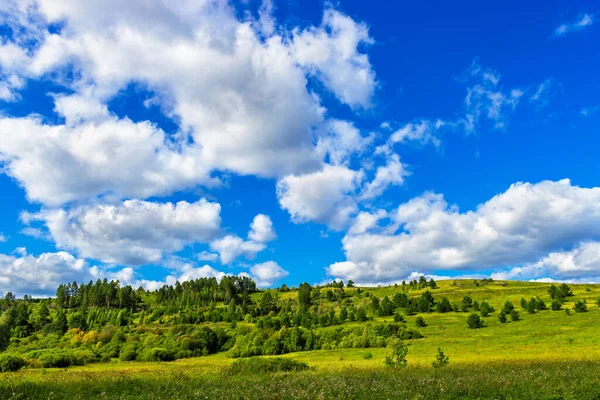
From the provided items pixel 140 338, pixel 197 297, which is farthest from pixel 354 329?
pixel 197 297

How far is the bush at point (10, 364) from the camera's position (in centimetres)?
5704

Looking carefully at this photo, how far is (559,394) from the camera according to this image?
16.0 m

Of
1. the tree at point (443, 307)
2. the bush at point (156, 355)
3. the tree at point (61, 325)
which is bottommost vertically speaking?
the bush at point (156, 355)

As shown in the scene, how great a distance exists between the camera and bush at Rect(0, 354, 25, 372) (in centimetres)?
5704

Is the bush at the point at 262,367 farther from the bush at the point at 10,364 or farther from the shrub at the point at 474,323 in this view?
the shrub at the point at 474,323

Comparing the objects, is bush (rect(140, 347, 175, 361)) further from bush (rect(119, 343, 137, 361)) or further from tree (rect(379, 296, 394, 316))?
tree (rect(379, 296, 394, 316))

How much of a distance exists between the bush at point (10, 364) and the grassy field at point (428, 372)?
15.3 feet

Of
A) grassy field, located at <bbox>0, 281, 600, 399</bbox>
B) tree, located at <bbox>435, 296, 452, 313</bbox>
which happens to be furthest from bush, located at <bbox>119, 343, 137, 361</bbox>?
tree, located at <bbox>435, 296, 452, 313</bbox>

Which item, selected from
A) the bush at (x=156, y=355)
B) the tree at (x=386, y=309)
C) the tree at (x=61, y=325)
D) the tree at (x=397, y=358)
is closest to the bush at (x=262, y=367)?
the tree at (x=397, y=358)

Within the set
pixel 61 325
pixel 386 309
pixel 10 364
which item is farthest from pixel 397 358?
pixel 61 325

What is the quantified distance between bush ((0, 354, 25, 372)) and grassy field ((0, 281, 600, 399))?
4.68m

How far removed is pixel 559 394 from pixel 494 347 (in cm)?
4682

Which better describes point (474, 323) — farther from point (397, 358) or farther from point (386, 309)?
point (397, 358)

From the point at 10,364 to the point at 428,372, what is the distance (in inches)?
2411
